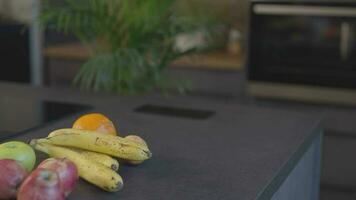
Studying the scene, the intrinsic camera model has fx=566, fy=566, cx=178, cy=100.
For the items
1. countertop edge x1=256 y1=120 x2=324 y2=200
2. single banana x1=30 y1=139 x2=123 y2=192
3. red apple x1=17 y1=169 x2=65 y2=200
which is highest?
red apple x1=17 y1=169 x2=65 y2=200

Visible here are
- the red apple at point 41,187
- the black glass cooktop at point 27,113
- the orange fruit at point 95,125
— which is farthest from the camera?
the black glass cooktop at point 27,113

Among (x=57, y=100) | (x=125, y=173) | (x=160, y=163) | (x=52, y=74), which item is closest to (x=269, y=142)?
(x=160, y=163)

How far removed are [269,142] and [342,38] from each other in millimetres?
1587

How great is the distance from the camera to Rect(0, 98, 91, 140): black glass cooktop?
4.97ft

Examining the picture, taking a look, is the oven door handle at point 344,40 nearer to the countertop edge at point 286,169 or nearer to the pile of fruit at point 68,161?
the countertop edge at point 286,169

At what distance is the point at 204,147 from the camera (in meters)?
1.38

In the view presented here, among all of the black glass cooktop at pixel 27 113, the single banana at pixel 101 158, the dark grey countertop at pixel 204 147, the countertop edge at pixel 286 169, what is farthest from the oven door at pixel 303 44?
the single banana at pixel 101 158

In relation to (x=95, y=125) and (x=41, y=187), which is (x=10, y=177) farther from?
(x=95, y=125)

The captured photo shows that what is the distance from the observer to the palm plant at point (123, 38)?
212cm

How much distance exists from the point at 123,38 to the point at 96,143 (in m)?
1.14

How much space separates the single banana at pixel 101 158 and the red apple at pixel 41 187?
19 cm

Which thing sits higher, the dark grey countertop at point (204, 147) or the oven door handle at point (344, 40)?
the oven door handle at point (344, 40)

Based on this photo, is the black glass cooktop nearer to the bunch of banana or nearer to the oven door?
the bunch of banana

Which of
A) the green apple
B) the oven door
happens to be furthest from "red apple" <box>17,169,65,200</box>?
the oven door
